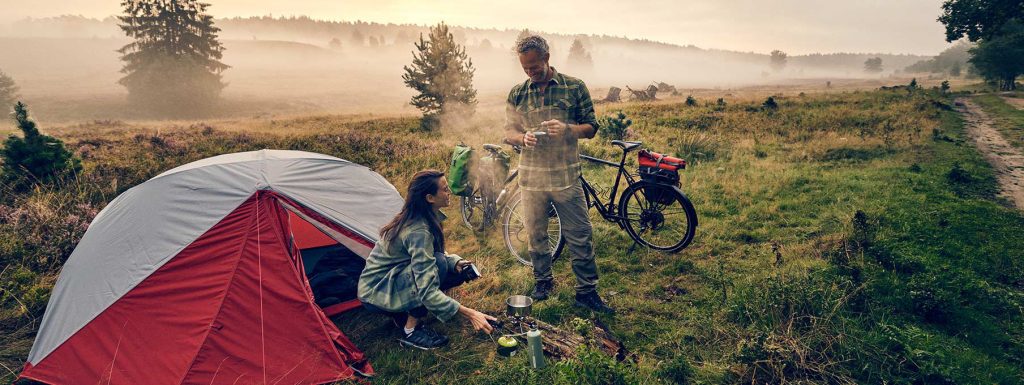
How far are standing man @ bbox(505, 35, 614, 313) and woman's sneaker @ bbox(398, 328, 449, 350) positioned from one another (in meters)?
1.35

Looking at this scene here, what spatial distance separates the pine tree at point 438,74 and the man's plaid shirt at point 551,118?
16932mm

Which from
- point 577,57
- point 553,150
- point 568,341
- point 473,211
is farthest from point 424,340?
point 577,57

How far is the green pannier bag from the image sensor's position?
5840mm

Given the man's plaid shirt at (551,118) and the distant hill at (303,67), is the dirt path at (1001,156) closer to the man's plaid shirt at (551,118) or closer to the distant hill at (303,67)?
the man's plaid shirt at (551,118)

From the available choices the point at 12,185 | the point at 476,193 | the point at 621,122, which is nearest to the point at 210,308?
the point at 476,193

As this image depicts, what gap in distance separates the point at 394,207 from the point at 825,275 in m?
4.90

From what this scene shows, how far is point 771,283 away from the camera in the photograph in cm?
400

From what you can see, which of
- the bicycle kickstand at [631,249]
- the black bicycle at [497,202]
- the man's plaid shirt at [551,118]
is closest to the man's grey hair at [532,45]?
the man's plaid shirt at [551,118]

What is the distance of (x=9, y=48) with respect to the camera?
8106cm

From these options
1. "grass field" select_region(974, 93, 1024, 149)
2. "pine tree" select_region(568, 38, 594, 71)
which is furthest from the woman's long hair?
"pine tree" select_region(568, 38, 594, 71)

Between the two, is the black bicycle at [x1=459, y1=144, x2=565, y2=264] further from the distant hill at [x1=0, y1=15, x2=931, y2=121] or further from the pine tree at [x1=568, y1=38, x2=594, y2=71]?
the pine tree at [x1=568, y1=38, x2=594, y2=71]

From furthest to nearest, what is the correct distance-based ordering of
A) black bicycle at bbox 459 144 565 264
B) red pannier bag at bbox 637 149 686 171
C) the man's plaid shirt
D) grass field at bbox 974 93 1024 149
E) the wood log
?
grass field at bbox 974 93 1024 149, black bicycle at bbox 459 144 565 264, red pannier bag at bbox 637 149 686 171, the man's plaid shirt, the wood log

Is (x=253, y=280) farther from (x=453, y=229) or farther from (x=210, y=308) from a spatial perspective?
(x=453, y=229)

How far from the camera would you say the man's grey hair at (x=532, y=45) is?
3869 millimetres
